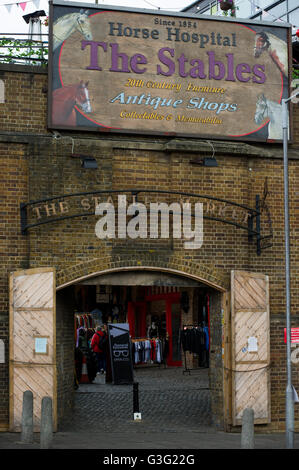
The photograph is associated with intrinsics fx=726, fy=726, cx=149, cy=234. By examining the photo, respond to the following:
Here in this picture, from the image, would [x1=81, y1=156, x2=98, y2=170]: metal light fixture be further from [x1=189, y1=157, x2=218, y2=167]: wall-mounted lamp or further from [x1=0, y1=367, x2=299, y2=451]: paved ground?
[x1=0, y1=367, x2=299, y2=451]: paved ground

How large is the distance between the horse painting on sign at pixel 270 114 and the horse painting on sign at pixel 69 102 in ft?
13.2

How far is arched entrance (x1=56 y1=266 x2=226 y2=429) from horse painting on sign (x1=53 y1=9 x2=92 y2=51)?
5.20 meters

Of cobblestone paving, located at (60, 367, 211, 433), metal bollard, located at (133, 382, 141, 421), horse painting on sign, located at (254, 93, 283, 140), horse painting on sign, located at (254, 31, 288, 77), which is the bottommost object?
cobblestone paving, located at (60, 367, 211, 433)

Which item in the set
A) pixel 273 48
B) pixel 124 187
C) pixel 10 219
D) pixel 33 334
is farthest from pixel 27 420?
pixel 273 48

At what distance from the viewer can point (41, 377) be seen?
15031mm

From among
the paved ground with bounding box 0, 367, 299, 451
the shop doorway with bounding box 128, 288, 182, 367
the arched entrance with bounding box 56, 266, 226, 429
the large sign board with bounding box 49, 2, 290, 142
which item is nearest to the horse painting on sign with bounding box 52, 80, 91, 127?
the large sign board with bounding box 49, 2, 290, 142

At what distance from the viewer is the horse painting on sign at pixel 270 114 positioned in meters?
17.0

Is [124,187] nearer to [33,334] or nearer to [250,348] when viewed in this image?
[33,334]

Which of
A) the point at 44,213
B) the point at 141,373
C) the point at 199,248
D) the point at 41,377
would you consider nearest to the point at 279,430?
the point at 199,248

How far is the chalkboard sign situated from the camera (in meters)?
23.6

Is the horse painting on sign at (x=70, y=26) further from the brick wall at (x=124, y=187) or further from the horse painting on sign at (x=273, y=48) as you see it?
the horse painting on sign at (x=273, y=48)

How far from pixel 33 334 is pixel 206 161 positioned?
17.8 ft

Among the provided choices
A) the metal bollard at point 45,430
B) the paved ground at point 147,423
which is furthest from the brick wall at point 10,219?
the metal bollard at point 45,430

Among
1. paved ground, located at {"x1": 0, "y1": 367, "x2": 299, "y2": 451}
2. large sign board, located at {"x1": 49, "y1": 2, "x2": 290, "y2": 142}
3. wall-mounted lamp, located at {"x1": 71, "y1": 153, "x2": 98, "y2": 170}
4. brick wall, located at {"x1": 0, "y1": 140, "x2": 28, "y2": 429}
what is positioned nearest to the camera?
paved ground, located at {"x1": 0, "y1": 367, "x2": 299, "y2": 451}
